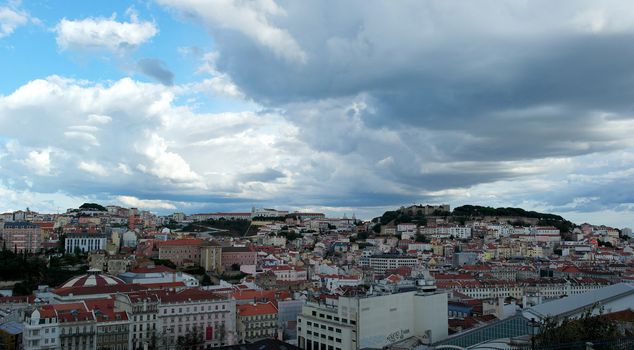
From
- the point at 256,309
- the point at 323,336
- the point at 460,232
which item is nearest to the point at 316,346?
the point at 323,336

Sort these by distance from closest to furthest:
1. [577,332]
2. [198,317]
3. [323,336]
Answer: [577,332] < [323,336] < [198,317]

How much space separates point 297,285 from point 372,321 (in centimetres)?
2832

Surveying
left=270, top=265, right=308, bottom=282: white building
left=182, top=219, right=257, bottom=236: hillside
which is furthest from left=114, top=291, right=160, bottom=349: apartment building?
left=182, top=219, right=257, bottom=236: hillside

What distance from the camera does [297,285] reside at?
67.0 metres

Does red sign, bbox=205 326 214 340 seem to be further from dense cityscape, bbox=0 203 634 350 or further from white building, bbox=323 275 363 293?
white building, bbox=323 275 363 293

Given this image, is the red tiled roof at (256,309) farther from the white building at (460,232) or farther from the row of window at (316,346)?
the white building at (460,232)

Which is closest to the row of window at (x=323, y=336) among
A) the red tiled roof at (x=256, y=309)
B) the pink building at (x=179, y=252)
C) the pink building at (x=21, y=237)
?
the red tiled roof at (x=256, y=309)

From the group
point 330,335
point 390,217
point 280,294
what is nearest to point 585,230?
point 390,217

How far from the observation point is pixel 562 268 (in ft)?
287

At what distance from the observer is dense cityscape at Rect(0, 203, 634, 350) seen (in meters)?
39.1

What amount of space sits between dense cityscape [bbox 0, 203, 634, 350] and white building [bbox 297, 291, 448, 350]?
0.10m

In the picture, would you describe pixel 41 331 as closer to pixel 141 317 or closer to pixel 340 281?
pixel 141 317

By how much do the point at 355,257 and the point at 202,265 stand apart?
111ft

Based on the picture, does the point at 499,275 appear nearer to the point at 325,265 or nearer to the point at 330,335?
the point at 325,265
